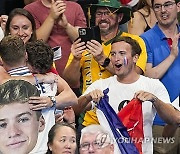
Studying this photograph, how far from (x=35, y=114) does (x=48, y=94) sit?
1.77m

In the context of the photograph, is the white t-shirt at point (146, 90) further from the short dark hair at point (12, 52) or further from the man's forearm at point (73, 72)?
the short dark hair at point (12, 52)

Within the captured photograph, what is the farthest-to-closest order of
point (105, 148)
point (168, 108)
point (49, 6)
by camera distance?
point (49, 6), point (168, 108), point (105, 148)

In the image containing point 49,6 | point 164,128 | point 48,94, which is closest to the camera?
point 48,94

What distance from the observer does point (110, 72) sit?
18.1 feet

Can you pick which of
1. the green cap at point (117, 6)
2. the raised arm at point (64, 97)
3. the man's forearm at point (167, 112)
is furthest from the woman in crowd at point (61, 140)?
the green cap at point (117, 6)

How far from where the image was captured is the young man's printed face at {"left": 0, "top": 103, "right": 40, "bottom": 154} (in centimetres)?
277

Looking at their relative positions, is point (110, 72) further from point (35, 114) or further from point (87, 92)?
point (35, 114)

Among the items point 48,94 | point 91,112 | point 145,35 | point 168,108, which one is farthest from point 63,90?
point 145,35

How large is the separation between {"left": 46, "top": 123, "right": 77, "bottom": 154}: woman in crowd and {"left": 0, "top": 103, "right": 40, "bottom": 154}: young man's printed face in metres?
1.72

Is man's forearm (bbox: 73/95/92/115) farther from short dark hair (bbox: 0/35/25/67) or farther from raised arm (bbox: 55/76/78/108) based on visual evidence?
short dark hair (bbox: 0/35/25/67)

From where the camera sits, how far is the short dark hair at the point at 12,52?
4.54 m

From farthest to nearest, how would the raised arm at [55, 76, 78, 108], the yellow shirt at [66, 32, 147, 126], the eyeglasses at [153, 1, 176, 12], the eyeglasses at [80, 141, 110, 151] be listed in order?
1. the eyeglasses at [153, 1, 176, 12]
2. the yellow shirt at [66, 32, 147, 126]
3. the raised arm at [55, 76, 78, 108]
4. the eyeglasses at [80, 141, 110, 151]

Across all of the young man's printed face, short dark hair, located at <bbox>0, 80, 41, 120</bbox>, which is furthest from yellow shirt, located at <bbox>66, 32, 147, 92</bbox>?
the young man's printed face

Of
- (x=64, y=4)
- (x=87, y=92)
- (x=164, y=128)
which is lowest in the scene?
(x=164, y=128)
